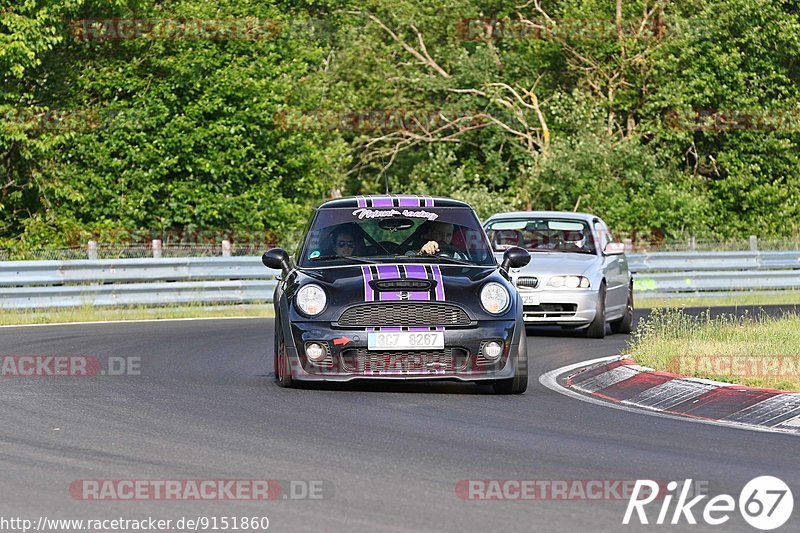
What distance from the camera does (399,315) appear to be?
11.5 metres

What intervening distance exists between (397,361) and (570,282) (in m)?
7.73

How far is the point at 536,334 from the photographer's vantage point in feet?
65.1

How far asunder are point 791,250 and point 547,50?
40.8 feet

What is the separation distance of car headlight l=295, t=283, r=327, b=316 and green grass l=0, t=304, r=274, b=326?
35.9 feet

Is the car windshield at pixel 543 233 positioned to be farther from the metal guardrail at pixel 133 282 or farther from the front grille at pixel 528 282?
the metal guardrail at pixel 133 282

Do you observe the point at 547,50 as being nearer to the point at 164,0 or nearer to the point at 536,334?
the point at 164,0

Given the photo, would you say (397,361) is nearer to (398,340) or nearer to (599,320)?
(398,340)

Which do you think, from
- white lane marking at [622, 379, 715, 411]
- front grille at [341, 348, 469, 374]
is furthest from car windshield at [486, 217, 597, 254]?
front grille at [341, 348, 469, 374]

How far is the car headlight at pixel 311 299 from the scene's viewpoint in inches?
460

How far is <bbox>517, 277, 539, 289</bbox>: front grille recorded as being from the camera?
1888 centimetres

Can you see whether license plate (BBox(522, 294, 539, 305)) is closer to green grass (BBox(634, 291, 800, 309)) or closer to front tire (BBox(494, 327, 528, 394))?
front tire (BBox(494, 327, 528, 394))

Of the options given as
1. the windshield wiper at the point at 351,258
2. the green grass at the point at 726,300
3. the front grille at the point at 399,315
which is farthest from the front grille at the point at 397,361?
the green grass at the point at 726,300

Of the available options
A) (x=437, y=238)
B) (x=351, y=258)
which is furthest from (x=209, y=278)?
(x=351, y=258)

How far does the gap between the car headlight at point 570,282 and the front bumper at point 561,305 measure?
7cm
